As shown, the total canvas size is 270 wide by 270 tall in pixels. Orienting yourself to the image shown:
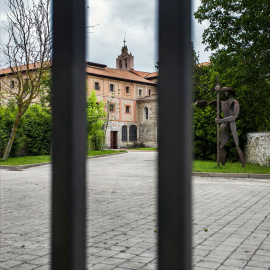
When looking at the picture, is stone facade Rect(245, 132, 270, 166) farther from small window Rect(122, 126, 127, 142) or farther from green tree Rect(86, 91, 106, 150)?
small window Rect(122, 126, 127, 142)

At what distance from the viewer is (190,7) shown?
698 mm

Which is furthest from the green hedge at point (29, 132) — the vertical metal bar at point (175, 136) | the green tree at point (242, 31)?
the vertical metal bar at point (175, 136)

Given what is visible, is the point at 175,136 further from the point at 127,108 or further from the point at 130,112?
the point at 130,112

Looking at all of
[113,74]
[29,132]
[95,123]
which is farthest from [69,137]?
[113,74]

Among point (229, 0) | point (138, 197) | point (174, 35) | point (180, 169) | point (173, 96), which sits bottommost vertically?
point (138, 197)

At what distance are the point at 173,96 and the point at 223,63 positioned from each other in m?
17.9

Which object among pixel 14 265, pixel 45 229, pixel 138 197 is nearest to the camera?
pixel 14 265

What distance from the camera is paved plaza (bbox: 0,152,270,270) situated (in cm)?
362

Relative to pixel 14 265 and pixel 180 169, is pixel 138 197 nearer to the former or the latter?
pixel 14 265

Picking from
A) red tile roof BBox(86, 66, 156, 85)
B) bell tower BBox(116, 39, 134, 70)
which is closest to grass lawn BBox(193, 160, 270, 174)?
red tile roof BBox(86, 66, 156, 85)

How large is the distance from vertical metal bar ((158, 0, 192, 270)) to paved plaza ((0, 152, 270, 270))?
1.53 metres

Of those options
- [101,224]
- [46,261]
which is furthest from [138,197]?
[46,261]

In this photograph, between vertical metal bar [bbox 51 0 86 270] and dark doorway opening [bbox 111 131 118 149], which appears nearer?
vertical metal bar [bbox 51 0 86 270]

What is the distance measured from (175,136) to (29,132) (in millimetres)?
28480
